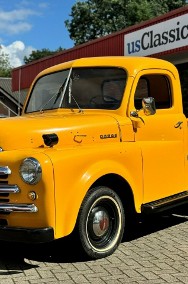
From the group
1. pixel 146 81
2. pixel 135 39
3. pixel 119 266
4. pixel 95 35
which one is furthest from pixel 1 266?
pixel 95 35

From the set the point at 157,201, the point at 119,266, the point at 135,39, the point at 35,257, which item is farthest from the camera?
the point at 135,39

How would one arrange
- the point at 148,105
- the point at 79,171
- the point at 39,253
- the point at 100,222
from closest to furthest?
1. the point at 79,171
2. the point at 100,222
3. the point at 39,253
4. the point at 148,105

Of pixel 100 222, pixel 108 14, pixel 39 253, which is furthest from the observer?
pixel 108 14

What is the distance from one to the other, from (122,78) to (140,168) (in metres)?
1.16

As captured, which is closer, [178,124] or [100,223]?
[100,223]

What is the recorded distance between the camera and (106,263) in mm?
4703

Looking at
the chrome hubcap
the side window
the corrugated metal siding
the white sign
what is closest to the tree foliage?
the corrugated metal siding

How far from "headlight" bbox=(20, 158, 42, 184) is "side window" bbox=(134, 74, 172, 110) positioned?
2.00 meters

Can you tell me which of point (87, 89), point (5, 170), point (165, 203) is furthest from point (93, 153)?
point (165, 203)

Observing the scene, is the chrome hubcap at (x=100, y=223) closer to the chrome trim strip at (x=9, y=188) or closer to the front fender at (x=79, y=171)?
the front fender at (x=79, y=171)

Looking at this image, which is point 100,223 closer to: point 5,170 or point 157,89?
point 5,170

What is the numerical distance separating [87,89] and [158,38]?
8.03m

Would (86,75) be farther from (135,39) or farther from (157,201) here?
(135,39)

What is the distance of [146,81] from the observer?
590 cm
